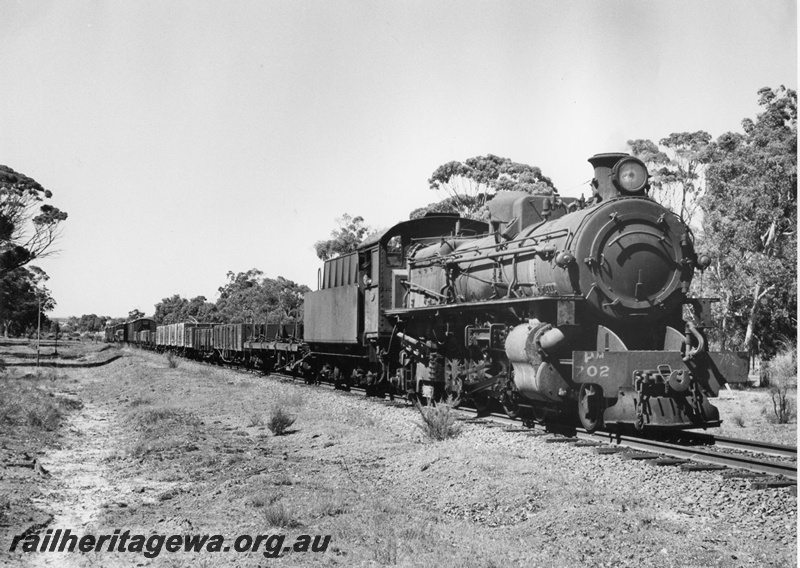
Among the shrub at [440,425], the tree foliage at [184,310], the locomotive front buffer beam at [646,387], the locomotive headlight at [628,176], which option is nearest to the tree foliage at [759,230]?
the locomotive headlight at [628,176]

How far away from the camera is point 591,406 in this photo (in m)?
10.3

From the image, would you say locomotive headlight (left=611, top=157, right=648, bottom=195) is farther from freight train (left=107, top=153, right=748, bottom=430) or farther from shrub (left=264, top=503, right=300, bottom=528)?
shrub (left=264, top=503, right=300, bottom=528)

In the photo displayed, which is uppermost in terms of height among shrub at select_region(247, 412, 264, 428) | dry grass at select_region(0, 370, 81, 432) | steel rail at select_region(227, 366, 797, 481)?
steel rail at select_region(227, 366, 797, 481)

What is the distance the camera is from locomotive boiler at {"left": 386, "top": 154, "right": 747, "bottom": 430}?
9.91 meters

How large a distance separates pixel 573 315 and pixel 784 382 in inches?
583

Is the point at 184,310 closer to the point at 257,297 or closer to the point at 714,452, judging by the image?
the point at 257,297

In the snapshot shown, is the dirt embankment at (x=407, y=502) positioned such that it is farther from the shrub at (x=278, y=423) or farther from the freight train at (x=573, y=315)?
the freight train at (x=573, y=315)

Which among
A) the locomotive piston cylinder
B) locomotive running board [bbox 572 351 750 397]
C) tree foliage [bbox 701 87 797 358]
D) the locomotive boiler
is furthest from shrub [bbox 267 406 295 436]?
tree foliage [bbox 701 87 797 358]

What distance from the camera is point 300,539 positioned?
624 centimetres

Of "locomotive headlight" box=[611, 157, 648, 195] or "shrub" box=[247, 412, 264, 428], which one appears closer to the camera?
"locomotive headlight" box=[611, 157, 648, 195]

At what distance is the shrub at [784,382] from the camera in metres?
14.6

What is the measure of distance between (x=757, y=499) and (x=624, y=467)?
1704 millimetres

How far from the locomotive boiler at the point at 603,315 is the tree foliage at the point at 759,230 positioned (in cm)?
1696

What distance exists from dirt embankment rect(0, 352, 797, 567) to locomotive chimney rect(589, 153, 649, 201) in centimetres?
385
